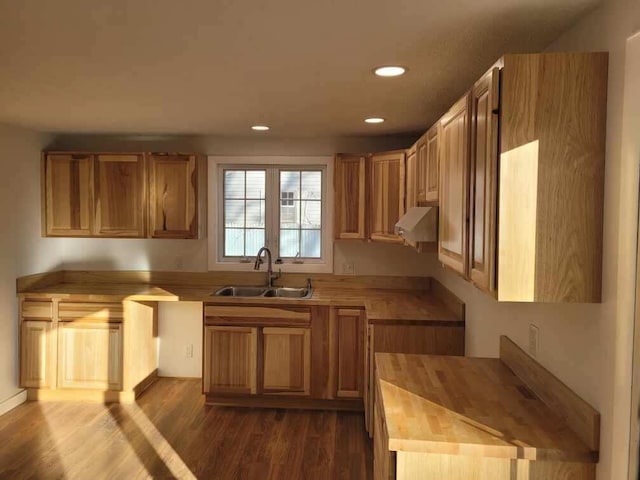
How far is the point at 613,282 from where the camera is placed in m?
1.41

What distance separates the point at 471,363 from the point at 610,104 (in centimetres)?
137

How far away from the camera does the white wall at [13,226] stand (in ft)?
12.6

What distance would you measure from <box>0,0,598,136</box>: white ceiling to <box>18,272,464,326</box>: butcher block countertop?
4.50 feet

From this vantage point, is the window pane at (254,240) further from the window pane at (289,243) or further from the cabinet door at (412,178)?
the cabinet door at (412,178)

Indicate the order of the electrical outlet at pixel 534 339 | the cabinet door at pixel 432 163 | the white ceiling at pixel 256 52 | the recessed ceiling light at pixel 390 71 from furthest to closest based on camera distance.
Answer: the cabinet door at pixel 432 163 → the recessed ceiling light at pixel 390 71 → the electrical outlet at pixel 534 339 → the white ceiling at pixel 256 52

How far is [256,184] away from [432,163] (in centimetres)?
221

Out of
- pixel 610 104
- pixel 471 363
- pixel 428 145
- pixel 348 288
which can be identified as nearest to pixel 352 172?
pixel 348 288

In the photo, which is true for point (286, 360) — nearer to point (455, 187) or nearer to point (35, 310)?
point (35, 310)

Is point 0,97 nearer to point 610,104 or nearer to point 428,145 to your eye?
point 428,145

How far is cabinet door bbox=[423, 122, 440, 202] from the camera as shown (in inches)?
97.7

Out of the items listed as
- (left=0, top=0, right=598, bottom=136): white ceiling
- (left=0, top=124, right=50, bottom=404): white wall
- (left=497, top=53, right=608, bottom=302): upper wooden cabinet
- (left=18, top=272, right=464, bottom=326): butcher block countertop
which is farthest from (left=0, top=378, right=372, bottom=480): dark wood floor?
(left=0, top=0, right=598, bottom=136): white ceiling

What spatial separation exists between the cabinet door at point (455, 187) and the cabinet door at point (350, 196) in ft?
5.67

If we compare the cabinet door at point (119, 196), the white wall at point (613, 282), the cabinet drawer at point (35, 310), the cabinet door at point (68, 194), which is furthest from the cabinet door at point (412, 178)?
the cabinet drawer at point (35, 310)

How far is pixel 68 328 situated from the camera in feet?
13.2
